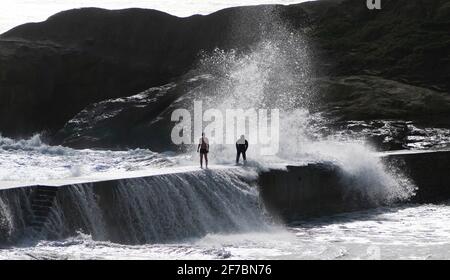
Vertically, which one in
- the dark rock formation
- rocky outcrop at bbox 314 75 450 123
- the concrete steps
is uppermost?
the dark rock formation

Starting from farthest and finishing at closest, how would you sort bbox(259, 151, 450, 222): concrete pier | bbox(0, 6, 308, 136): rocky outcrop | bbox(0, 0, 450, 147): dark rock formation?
bbox(0, 6, 308, 136): rocky outcrop, bbox(0, 0, 450, 147): dark rock formation, bbox(259, 151, 450, 222): concrete pier

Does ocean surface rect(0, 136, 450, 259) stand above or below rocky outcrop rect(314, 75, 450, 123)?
below

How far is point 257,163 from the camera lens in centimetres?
2238

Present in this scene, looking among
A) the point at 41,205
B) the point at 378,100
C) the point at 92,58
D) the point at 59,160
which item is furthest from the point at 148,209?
the point at 92,58

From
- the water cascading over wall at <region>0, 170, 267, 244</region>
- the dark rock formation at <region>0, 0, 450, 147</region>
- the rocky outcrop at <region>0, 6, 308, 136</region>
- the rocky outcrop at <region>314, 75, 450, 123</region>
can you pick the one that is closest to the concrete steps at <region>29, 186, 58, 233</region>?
the water cascading over wall at <region>0, 170, 267, 244</region>

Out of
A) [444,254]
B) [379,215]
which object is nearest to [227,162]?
[379,215]

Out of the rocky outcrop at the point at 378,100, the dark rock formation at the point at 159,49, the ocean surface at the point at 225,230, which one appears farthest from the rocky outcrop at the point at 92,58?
the ocean surface at the point at 225,230

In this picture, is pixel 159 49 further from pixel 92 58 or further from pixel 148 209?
pixel 148 209

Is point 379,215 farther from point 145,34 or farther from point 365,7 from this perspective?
point 145,34

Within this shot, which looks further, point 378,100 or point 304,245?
point 378,100

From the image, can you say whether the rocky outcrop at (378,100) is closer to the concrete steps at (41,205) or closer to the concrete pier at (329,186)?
the concrete pier at (329,186)

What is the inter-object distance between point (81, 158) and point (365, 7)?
29684 millimetres

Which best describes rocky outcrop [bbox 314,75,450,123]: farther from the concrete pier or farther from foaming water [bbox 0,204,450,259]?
foaming water [bbox 0,204,450,259]

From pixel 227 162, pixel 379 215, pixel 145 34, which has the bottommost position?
pixel 379 215
